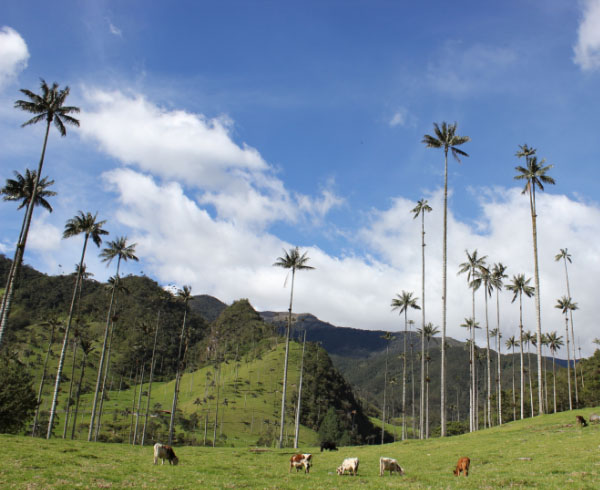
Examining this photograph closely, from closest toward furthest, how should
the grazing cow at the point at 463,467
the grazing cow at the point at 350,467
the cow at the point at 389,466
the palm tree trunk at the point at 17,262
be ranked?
1. the grazing cow at the point at 463,467
2. the grazing cow at the point at 350,467
3. the cow at the point at 389,466
4. the palm tree trunk at the point at 17,262

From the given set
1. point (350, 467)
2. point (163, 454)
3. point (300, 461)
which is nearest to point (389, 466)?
point (350, 467)

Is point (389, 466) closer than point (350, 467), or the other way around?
point (350, 467)

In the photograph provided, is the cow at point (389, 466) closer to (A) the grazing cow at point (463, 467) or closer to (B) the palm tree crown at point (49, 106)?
(A) the grazing cow at point (463, 467)

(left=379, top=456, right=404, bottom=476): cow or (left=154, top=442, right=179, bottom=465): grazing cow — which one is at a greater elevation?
(left=379, top=456, right=404, bottom=476): cow

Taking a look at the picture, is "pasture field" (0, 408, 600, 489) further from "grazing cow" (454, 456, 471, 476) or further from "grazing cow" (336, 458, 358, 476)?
"grazing cow" (336, 458, 358, 476)

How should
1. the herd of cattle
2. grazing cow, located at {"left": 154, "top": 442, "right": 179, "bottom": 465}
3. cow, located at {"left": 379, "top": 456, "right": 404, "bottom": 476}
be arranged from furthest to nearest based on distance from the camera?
1. grazing cow, located at {"left": 154, "top": 442, "right": 179, "bottom": 465}
2. cow, located at {"left": 379, "top": 456, "right": 404, "bottom": 476}
3. the herd of cattle

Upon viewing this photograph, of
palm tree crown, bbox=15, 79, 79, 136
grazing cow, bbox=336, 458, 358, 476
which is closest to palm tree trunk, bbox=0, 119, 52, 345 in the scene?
palm tree crown, bbox=15, 79, 79, 136

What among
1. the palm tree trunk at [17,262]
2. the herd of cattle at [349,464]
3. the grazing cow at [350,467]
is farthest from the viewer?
the palm tree trunk at [17,262]

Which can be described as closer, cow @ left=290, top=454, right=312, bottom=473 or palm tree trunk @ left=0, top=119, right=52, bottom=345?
cow @ left=290, top=454, right=312, bottom=473

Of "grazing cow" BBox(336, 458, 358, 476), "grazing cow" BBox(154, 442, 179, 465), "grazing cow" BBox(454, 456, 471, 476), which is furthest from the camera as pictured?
"grazing cow" BBox(154, 442, 179, 465)

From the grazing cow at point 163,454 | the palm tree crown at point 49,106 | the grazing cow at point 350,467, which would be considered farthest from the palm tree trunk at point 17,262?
the grazing cow at point 350,467

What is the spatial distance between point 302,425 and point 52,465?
422 ft

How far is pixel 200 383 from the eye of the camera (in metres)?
180

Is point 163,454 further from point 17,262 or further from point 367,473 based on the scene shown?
point 17,262
